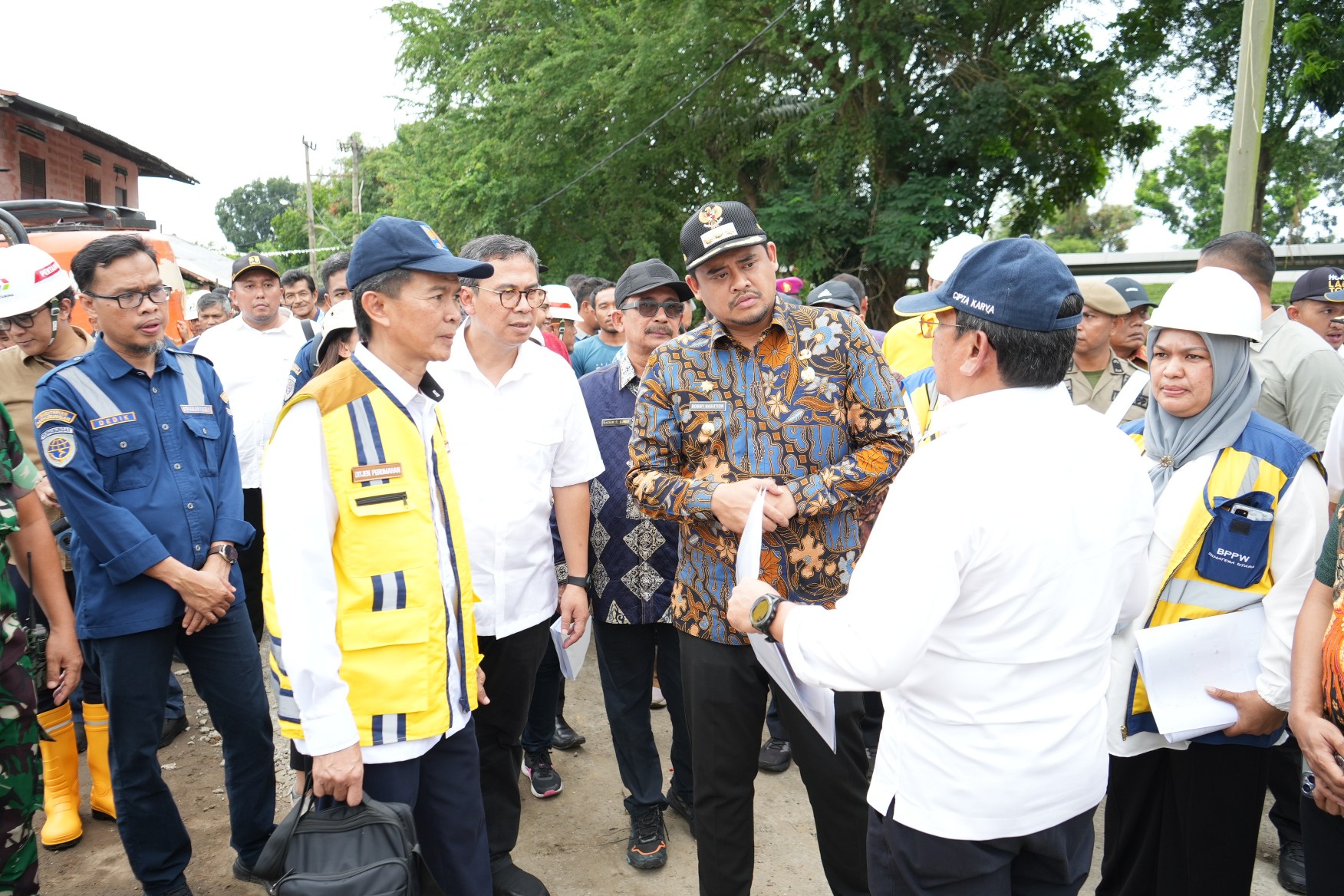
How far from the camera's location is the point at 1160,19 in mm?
13031

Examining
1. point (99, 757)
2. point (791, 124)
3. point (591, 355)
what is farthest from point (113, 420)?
point (791, 124)

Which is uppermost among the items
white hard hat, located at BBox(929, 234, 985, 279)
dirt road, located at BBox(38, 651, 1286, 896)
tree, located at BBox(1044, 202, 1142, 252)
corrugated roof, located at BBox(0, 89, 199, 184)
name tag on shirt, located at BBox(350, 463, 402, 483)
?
tree, located at BBox(1044, 202, 1142, 252)

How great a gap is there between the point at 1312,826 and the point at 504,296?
9.30 feet

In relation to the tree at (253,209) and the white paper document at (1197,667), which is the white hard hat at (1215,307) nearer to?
the white paper document at (1197,667)

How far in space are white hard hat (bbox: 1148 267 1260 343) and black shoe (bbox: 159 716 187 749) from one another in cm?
478

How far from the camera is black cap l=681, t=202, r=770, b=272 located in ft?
8.92

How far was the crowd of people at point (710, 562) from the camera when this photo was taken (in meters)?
1.75

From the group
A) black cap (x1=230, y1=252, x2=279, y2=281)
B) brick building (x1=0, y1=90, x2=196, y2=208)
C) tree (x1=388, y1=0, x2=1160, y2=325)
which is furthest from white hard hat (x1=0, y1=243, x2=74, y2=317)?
brick building (x1=0, y1=90, x2=196, y2=208)

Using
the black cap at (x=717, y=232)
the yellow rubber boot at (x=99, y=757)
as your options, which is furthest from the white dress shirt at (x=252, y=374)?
the black cap at (x=717, y=232)

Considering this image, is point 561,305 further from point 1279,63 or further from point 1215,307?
point 1279,63

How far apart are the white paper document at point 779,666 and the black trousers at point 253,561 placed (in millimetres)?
3201

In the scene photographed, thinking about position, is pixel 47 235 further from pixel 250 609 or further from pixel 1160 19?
pixel 1160 19

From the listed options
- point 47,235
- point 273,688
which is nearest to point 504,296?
point 273,688

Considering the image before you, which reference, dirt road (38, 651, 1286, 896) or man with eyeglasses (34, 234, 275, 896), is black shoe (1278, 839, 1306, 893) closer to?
dirt road (38, 651, 1286, 896)
